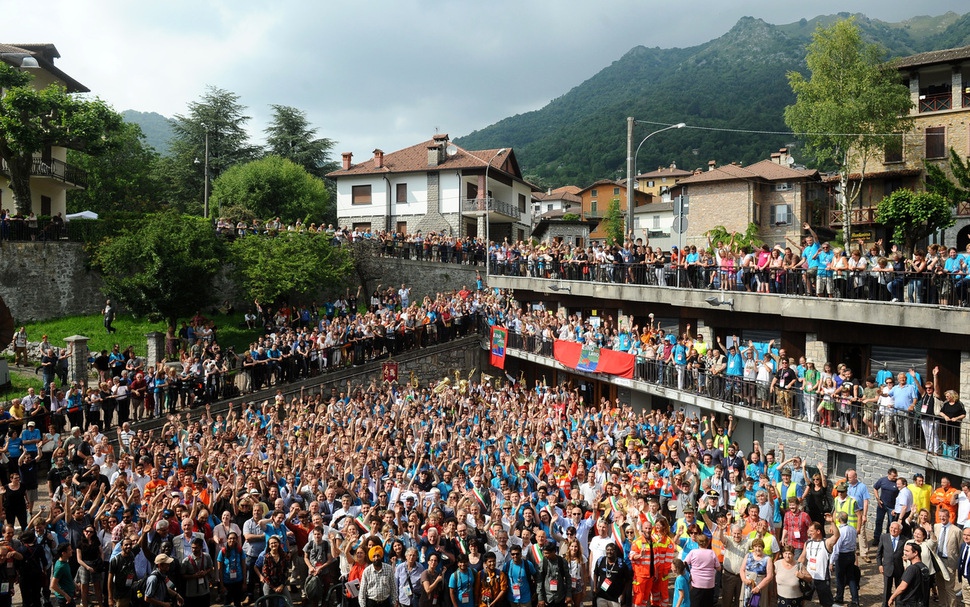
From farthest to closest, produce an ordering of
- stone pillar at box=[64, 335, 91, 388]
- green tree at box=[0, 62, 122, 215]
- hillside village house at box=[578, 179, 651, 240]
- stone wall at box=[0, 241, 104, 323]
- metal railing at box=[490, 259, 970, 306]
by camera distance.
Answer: hillside village house at box=[578, 179, 651, 240], stone wall at box=[0, 241, 104, 323], green tree at box=[0, 62, 122, 215], stone pillar at box=[64, 335, 91, 388], metal railing at box=[490, 259, 970, 306]

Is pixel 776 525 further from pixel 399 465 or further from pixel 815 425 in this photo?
pixel 399 465

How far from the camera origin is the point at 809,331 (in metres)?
18.1

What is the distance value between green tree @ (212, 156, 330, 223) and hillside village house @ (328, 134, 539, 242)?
211 cm

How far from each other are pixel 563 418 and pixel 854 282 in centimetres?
708

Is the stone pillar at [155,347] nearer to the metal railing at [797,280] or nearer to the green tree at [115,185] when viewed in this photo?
the metal railing at [797,280]

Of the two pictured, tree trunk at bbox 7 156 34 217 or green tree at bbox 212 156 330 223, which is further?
green tree at bbox 212 156 330 223

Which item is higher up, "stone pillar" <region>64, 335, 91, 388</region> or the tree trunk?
the tree trunk

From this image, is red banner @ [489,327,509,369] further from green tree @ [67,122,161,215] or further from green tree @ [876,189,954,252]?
green tree @ [67,122,161,215]

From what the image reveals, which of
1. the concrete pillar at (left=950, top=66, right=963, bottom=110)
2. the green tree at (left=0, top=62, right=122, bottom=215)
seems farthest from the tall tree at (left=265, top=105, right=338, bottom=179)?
the concrete pillar at (left=950, top=66, right=963, bottom=110)

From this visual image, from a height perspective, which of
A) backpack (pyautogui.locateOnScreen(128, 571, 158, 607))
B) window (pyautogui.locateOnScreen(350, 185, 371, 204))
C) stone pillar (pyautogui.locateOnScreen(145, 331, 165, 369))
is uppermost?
window (pyautogui.locateOnScreen(350, 185, 371, 204))

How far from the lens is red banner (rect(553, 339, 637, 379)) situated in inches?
803

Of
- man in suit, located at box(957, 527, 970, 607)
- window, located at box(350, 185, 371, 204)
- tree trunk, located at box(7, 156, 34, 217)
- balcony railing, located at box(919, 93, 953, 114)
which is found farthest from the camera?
window, located at box(350, 185, 371, 204)

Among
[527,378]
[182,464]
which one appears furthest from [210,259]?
[182,464]

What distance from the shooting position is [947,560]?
995 centimetres
